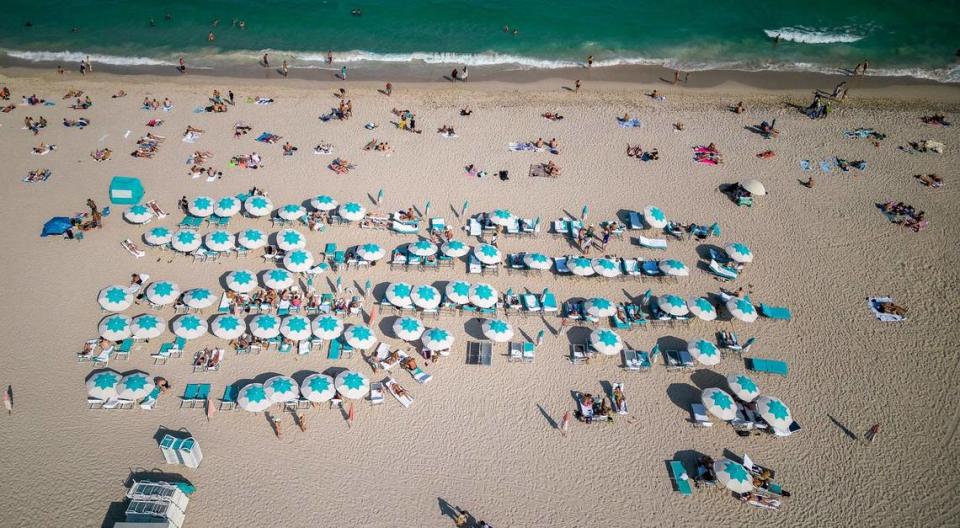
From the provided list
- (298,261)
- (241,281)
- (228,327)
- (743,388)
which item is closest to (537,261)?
(743,388)

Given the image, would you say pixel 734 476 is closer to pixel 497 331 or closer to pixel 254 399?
pixel 497 331

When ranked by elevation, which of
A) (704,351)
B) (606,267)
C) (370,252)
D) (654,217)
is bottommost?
(704,351)

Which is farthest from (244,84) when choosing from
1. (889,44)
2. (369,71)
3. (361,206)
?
(889,44)

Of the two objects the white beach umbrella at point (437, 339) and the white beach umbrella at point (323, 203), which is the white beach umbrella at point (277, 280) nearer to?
the white beach umbrella at point (323, 203)

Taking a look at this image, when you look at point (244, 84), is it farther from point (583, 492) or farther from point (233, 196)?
point (583, 492)

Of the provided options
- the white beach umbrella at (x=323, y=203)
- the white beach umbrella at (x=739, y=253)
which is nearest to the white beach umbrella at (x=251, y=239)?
the white beach umbrella at (x=323, y=203)

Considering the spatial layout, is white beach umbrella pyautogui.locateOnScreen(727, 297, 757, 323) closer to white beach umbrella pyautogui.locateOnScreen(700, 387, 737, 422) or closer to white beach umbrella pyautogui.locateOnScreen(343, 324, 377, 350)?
white beach umbrella pyautogui.locateOnScreen(700, 387, 737, 422)
